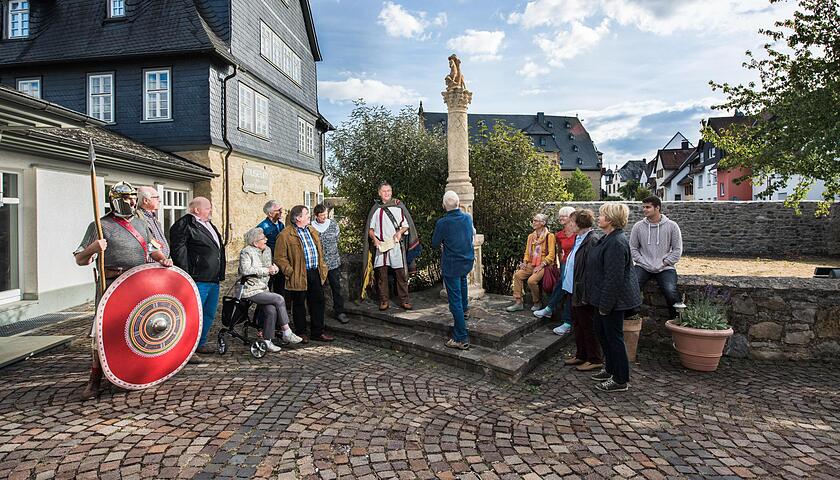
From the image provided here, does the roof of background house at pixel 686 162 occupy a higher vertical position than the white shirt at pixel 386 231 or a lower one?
higher

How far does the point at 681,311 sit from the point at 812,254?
60.3ft

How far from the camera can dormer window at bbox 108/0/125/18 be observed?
14.8m

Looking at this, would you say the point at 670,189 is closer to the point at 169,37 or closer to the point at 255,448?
the point at 169,37

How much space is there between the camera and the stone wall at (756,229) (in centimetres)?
1872

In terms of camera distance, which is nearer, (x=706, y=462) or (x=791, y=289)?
(x=706, y=462)

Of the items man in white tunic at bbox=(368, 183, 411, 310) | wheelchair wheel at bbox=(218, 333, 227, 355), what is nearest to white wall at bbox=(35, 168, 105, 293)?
wheelchair wheel at bbox=(218, 333, 227, 355)

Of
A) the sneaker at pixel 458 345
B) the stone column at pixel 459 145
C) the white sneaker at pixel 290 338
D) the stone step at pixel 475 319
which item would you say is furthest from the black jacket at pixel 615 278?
the white sneaker at pixel 290 338

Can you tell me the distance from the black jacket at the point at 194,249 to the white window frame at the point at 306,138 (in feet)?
50.0

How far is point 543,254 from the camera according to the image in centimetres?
637

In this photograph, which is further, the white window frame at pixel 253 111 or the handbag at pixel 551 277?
the white window frame at pixel 253 111

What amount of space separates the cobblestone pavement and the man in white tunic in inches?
66.9

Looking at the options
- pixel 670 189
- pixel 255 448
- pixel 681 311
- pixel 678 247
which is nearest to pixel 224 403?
pixel 255 448

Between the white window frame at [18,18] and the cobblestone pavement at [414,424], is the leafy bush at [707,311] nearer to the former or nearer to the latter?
the cobblestone pavement at [414,424]

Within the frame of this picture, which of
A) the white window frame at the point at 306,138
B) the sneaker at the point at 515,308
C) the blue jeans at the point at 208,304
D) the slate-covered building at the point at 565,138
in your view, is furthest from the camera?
the slate-covered building at the point at 565,138
